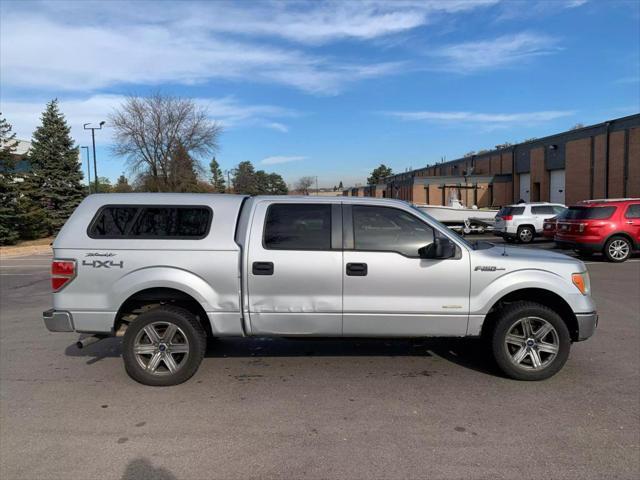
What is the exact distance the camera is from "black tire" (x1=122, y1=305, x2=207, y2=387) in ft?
15.5

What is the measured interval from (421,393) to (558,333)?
1492 mm

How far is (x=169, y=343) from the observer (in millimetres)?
4781

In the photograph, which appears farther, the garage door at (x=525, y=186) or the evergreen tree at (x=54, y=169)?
the garage door at (x=525, y=186)

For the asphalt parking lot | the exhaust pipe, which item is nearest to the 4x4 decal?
the exhaust pipe

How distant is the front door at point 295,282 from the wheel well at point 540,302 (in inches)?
61.6

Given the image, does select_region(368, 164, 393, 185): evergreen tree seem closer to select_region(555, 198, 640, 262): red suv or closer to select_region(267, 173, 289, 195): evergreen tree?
select_region(267, 173, 289, 195): evergreen tree

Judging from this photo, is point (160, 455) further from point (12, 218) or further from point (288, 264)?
point (12, 218)

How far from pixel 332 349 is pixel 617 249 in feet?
37.8

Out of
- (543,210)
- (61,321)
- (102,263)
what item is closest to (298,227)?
Result: (102,263)

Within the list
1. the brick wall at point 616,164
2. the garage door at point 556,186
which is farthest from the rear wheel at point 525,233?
the garage door at point 556,186

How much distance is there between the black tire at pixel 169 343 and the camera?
4.73 m

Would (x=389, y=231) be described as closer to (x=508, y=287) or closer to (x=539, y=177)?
(x=508, y=287)

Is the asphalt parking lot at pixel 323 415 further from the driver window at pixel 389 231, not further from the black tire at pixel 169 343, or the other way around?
the driver window at pixel 389 231

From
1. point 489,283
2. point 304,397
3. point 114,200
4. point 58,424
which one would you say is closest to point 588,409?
point 489,283
